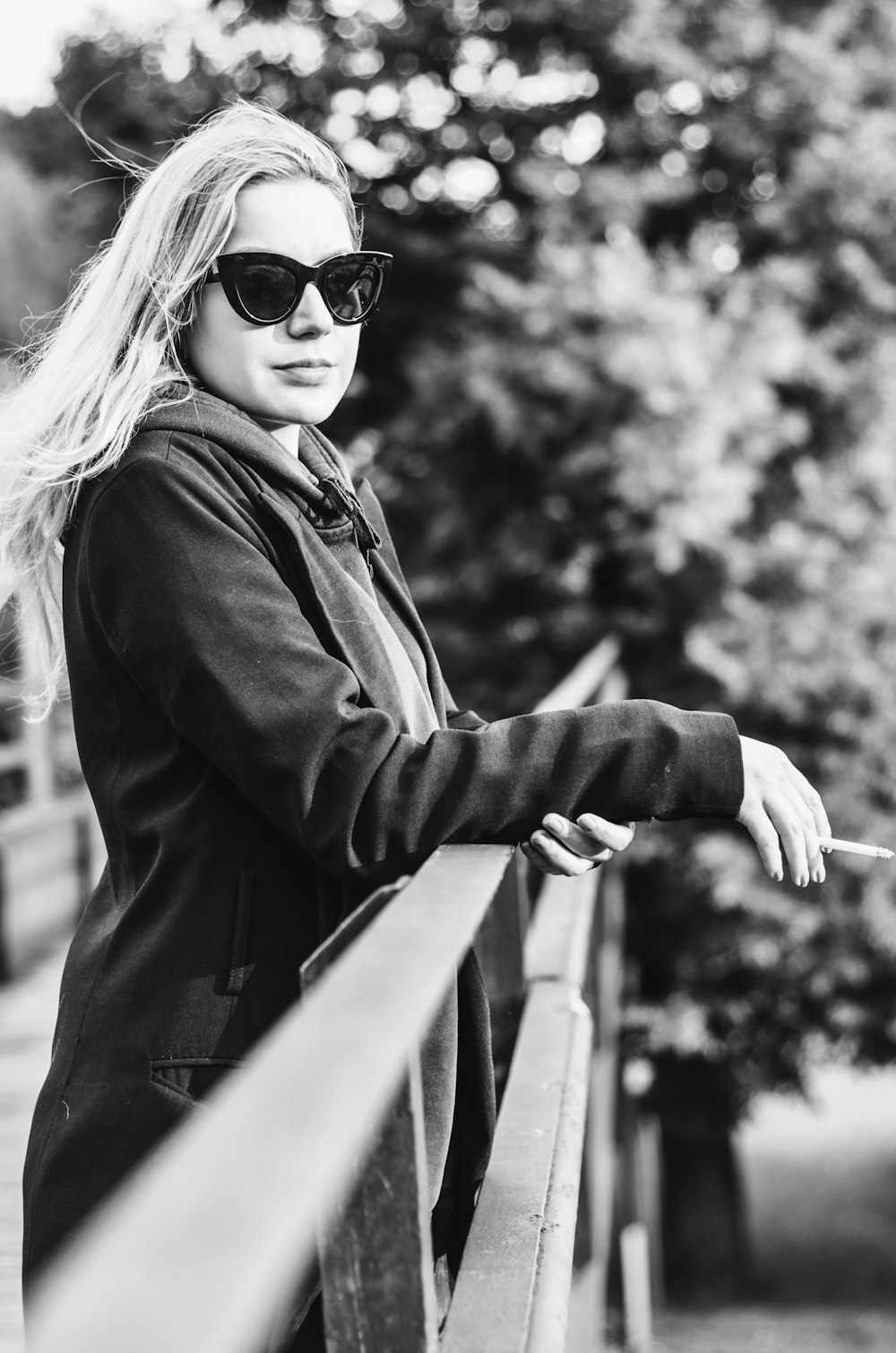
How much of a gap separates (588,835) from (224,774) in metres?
0.36

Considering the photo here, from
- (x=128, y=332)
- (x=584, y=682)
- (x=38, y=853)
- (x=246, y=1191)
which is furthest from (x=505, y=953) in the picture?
(x=38, y=853)

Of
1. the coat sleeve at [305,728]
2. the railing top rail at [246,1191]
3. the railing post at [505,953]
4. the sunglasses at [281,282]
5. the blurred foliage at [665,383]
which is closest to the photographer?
the railing top rail at [246,1191]

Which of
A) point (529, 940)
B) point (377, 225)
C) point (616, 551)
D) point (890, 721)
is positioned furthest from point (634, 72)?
point (529, 940)

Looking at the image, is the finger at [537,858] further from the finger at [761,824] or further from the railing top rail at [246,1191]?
the railing top rail at [246,1191]

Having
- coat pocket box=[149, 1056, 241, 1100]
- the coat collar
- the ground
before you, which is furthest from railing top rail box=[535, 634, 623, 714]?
the ground

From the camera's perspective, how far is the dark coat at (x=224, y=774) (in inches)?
52.5

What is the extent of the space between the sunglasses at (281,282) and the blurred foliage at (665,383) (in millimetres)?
5244

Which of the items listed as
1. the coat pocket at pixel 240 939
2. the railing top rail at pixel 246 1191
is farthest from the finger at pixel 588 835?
the railing top rail at pixel 246 1191

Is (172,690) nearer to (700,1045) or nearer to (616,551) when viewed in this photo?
(616,551)

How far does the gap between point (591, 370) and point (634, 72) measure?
1.92m

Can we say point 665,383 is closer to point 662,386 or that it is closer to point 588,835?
point 662,386

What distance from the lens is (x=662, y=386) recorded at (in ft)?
22.4

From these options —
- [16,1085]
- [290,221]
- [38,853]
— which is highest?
[290,221]

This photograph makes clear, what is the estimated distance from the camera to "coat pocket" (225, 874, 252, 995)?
136cm
